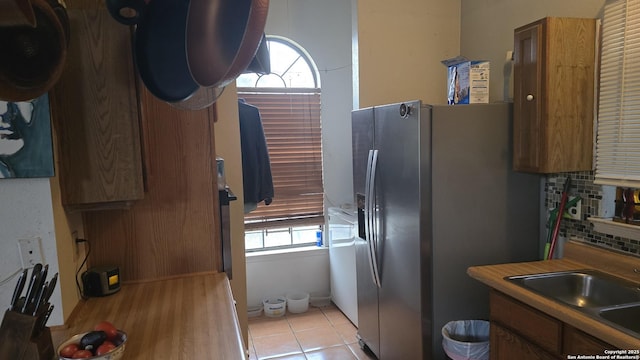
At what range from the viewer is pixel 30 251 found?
4.26 feet

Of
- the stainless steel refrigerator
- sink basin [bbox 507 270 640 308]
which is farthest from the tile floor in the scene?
sink basin [bbox 507 270 640 308]

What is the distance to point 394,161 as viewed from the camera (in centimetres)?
241

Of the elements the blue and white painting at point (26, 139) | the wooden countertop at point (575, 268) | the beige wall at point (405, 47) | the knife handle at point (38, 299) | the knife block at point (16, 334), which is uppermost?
the beige wall at point (405, 47)

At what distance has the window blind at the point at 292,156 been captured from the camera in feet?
12.3

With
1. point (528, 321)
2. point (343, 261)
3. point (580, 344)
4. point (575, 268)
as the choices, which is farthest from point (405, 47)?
point (580, 344)

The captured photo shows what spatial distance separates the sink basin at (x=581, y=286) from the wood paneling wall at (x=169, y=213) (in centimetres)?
138

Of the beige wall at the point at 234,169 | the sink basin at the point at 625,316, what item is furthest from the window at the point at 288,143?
the sink basin at the point at 625,316

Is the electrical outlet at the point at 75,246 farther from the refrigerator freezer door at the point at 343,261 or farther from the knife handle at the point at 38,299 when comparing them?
the refrigerator freezer door at the point at 343,261

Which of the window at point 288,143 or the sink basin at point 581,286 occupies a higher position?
the window at point 288,143

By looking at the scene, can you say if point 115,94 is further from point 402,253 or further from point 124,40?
point 402,253

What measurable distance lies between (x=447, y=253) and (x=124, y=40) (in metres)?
1.82

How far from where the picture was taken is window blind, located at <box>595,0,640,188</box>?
1787 mm

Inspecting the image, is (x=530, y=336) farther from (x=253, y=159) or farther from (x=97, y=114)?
(x=253, y=159)

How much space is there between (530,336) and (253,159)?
2.24 metres
